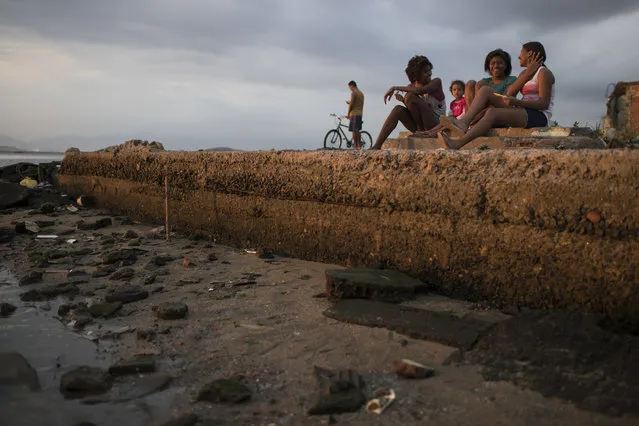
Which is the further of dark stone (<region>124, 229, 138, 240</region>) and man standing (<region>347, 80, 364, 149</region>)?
man standing (<region>347, 80, 364, 149</region>)

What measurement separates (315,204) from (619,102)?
610 inches

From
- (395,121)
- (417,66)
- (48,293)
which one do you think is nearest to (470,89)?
(417,66)

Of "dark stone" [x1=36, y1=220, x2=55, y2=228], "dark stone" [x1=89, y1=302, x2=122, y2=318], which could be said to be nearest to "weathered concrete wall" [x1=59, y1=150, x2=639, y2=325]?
"dark stone" [x1=89, y1=302, x2=122, y2=318]

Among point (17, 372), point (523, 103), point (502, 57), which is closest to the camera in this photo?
point (17, 372)

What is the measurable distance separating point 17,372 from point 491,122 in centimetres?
343

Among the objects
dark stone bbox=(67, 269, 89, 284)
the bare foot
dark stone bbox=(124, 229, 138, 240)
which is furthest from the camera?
dark stone bbox=(124, 229, 138, 240)

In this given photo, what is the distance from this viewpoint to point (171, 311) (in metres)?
2.67

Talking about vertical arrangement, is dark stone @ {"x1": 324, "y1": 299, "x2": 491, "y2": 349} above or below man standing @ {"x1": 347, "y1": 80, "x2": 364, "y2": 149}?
below

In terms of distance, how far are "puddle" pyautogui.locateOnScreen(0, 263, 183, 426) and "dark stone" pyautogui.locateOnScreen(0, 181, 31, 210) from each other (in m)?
3.96

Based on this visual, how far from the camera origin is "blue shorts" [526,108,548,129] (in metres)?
4.07

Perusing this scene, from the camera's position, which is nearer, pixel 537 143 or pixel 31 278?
pixel 31 278

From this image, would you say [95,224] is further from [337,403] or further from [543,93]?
[543,93]

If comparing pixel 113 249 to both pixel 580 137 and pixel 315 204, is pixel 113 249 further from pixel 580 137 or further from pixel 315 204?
pixel 580 137

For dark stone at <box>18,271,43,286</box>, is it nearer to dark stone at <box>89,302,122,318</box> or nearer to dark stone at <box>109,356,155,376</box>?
dark stone at <box>89,302,122,318</box>
